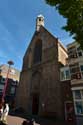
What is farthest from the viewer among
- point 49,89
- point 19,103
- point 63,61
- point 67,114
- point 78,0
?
point 19,103

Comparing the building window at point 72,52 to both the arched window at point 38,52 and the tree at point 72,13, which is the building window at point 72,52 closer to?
the arched window at point 38,52

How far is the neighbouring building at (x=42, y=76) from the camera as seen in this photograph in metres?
23.9

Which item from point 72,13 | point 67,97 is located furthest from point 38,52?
point 72,13

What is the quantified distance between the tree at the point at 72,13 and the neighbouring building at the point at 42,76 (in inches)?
548

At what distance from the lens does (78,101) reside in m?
18.9

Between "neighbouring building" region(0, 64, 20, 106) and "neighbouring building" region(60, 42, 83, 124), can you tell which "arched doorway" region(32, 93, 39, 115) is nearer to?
"neighbouring building" region(60, 42, 83, 124)

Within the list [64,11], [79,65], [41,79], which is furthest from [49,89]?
[64,11]

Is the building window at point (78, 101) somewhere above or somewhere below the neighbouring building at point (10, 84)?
below

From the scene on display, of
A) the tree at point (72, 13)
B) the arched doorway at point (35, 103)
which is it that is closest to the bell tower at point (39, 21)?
the arched doorway at point (35, 103)

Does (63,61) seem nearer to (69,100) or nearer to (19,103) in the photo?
(69,100)

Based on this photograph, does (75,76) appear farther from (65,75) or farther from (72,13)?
Answer: (72,13)

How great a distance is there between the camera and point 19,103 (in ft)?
99.3

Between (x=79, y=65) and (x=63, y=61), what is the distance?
21.1ft

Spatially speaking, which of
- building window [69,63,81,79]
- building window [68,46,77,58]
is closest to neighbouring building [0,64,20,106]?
building window [69,63,81,79]
